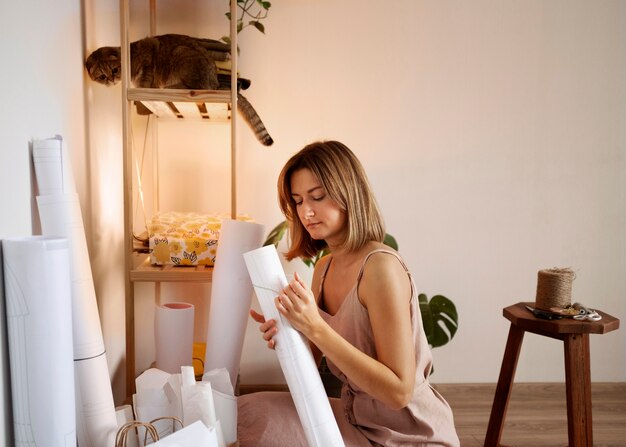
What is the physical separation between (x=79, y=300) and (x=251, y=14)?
5.99 ft

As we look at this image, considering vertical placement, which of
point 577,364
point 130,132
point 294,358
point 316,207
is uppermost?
point 130,132

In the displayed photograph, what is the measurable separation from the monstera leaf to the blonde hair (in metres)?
0.96

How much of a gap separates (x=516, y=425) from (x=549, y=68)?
176cm

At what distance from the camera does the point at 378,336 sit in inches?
50.9

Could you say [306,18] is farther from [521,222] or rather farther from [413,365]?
[413,365]

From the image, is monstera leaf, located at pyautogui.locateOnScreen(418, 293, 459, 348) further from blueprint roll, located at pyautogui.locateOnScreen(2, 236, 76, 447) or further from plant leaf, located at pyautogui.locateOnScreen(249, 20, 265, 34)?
blueprint roll, located at pyautogui.locateOnScreen(2, 236, 76, 447)

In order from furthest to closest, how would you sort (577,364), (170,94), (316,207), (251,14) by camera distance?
(251,14), (577,364), (170,94), (316,207)

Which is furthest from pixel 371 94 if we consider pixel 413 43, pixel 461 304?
pixel 461 304

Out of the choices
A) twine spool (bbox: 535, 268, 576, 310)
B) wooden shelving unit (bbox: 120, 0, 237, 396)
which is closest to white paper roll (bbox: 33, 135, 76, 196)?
wooden shelving unit (bbox: 120, 0, 237, 396)

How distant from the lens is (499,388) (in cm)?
220

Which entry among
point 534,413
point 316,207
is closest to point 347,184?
point 316,207

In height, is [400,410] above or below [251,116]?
below

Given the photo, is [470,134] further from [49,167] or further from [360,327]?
[49,167]

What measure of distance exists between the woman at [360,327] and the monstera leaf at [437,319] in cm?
85
